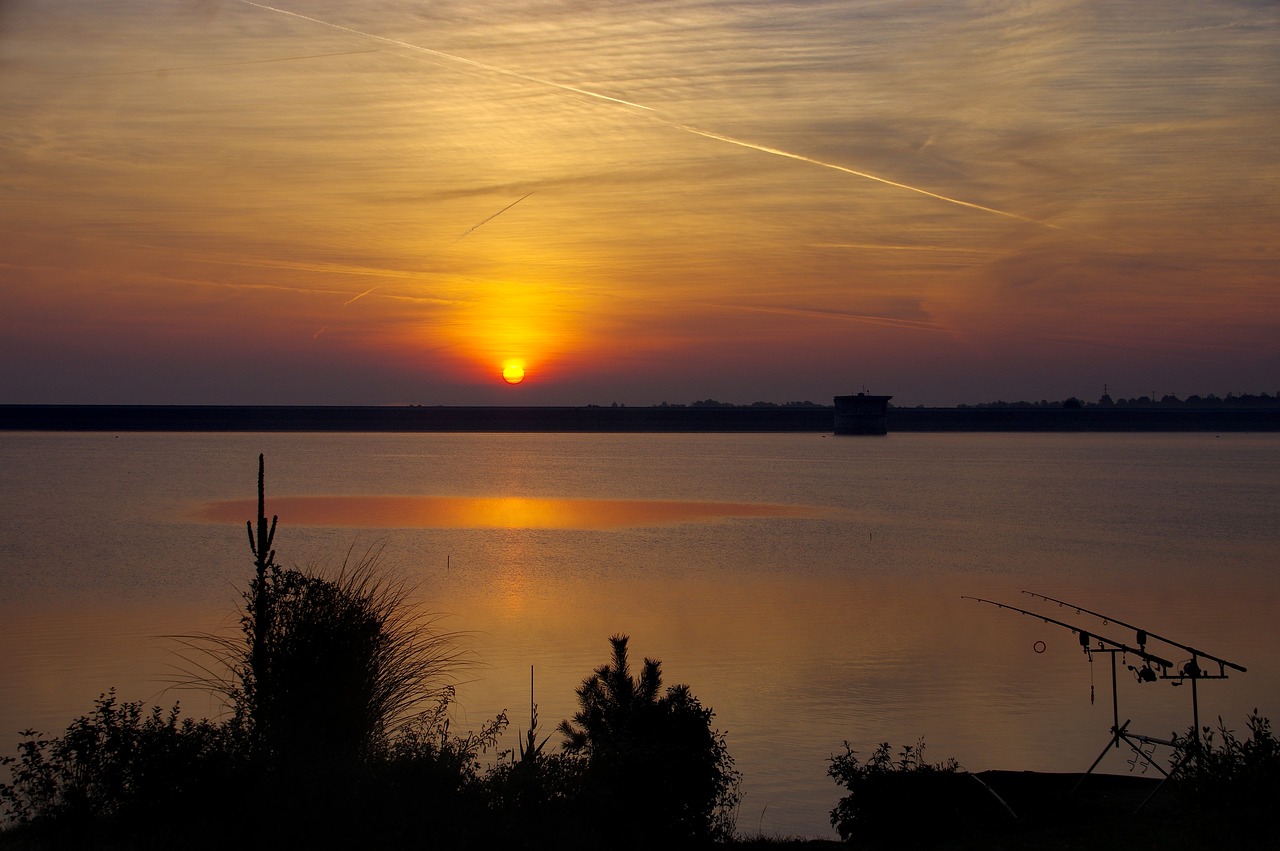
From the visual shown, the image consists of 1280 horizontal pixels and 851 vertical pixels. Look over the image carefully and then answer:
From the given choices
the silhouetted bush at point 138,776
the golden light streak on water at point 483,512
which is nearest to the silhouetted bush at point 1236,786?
the silhouetted bush at point 138,776

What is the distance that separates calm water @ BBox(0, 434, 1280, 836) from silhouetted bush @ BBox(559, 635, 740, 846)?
3160mm

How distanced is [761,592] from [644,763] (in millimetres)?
24941

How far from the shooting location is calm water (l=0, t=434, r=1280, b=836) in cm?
1967

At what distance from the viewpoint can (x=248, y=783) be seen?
9.34 m

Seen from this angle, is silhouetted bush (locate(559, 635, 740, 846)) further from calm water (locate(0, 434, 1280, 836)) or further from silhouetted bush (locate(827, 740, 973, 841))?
calm water (locate(0, 434, 1280, 836))

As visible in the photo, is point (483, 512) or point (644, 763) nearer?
point (644, 763)

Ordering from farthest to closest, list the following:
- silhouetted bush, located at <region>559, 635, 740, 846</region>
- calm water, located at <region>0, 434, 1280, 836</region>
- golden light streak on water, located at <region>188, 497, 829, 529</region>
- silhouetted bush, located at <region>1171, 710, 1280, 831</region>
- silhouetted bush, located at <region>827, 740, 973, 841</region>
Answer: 1. golden light streak on water, located at <region>188, 497, 829, 529</region>
2. calm water, located at <region>0, 434, 1280, 836</region>
3. silhouetted bush, located at <region>827, 740, 973, 841</region>
4. silhouetted bush, located at <region>559, 635, 740, 846</region>
5. silhouetted bush, located at <region>1171, 710, 1280, 831</region>

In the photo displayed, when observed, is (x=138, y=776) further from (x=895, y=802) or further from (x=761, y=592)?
(x=761, y=592)

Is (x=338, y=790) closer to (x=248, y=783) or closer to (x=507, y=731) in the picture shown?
(x=248, y=783)

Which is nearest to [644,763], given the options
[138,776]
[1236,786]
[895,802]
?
[895,802]

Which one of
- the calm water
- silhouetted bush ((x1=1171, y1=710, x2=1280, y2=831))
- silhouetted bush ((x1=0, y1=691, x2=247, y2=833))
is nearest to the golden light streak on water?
the calm water

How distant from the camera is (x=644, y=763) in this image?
1102cm

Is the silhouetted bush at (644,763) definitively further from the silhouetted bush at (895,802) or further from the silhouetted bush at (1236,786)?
the silhouetted bush at (1236,786)

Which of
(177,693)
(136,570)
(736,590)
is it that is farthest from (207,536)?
(177,693)
